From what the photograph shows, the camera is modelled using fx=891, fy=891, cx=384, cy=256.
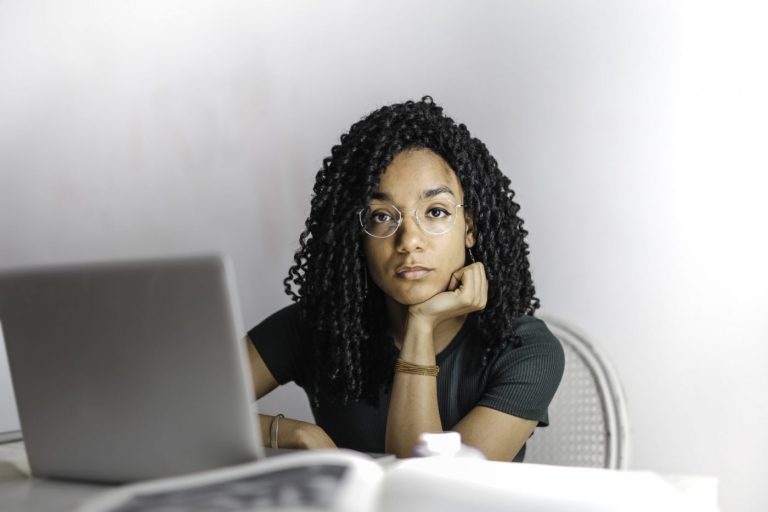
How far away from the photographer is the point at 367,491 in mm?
718

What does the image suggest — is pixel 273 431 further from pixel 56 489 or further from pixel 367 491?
pixel 367 491

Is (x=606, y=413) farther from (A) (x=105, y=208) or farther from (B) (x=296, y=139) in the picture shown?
(A) (x=105, y=208)

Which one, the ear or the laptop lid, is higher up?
the ear

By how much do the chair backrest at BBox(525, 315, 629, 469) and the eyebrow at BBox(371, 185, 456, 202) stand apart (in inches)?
17.8

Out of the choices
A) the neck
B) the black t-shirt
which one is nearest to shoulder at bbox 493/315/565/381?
the black t-shirt

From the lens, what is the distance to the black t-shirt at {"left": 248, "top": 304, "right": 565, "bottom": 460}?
1.50m

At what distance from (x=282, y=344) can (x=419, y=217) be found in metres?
0.40

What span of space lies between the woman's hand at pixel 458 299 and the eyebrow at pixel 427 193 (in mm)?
142

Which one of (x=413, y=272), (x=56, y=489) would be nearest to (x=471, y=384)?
(x=413, y=272)

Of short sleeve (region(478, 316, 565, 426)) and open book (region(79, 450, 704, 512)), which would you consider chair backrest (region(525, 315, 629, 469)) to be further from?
open book (region(79, 450, 704, 512))

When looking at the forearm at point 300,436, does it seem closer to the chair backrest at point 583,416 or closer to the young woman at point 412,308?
the young woman at point 412,308

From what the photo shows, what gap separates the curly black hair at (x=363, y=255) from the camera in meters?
1.58

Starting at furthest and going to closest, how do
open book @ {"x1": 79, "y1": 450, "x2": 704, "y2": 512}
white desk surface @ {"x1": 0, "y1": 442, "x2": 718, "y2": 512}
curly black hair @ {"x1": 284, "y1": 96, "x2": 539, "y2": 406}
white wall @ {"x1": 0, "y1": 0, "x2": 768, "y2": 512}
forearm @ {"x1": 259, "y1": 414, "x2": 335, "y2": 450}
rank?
1. white wall @ {"x1": 0, "y1": 0, "x2": 768, "y2": 512}
2. curly black hair @ {"x1": 284, "y1": 96, "x2": 539, "y2": 406}
3. forearm @ {"x1": 259, "y1": 414, "x2": 335, "y2": 450}
4. white desk surface @ {"x1": 0, "y1": 442, "x2": 718, "y2": 512}
5. open book @ {"x1": 79, "y1": 450, "x2": 704, "y2": 512}

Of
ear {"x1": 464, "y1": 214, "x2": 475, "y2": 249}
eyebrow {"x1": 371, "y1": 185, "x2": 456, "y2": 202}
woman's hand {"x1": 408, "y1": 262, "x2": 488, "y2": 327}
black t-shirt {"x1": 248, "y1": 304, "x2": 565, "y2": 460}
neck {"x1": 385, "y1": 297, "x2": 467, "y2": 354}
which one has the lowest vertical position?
black t-shirt {"x1": 248, "y1": 304, "x2": 565, "y2": 460}
